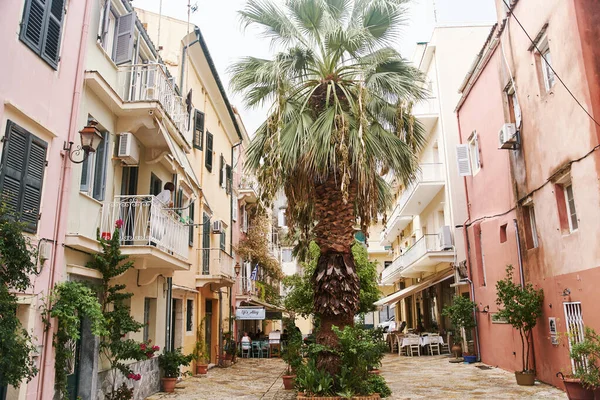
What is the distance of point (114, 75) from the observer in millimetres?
10586

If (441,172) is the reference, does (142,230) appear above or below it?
below

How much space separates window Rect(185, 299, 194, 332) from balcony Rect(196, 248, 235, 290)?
73 centimetres

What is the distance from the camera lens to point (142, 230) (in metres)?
10.8

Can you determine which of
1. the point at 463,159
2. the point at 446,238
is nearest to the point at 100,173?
the point at 463,159

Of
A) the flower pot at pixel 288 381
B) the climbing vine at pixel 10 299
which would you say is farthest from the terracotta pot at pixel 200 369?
the climbing vine at pixel 10 299

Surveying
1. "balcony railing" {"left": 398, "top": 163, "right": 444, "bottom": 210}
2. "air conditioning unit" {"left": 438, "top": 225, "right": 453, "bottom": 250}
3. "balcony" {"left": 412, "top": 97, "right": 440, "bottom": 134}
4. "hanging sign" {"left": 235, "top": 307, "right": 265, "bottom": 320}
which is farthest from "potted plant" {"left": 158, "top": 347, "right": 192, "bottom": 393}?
"balcony" {"left": 412, "top": 97, "right": 440, "bottom": 134}

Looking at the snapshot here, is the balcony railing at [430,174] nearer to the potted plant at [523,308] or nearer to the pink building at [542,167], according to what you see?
the pink building at [542,167]

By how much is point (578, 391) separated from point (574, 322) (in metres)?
2.02

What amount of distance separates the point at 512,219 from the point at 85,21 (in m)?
11.7

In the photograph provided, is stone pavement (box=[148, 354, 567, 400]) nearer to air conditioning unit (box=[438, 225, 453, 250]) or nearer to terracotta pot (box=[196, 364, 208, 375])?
terracotta pot (box=[196, 364, 208, 375])

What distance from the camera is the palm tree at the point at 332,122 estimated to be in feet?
34.3

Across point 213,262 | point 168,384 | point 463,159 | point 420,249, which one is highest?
point 463,159

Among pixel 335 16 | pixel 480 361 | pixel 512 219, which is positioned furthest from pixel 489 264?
pixel 335 16

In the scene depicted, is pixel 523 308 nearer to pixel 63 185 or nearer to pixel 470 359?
pixel 470 359
